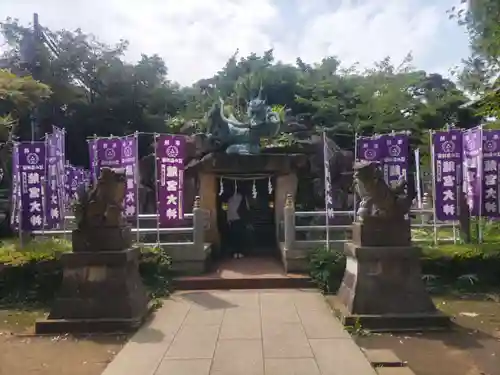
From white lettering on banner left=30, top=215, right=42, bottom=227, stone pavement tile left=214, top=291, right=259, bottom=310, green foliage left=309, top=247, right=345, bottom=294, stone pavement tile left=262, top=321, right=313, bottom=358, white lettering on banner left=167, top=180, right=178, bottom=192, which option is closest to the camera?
stone pavement tile left=262, top=321, right=313, bottom=358

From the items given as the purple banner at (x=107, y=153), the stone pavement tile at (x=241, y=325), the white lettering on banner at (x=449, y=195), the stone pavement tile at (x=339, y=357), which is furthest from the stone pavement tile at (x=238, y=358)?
the white lettering on banner at (x=449, y=195)

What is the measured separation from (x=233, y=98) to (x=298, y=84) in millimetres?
3217

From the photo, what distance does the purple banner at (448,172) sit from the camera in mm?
11375

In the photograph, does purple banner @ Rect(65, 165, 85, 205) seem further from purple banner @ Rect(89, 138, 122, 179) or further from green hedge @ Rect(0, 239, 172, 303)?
green hedge @ Rect(0, 239, 172, 303)

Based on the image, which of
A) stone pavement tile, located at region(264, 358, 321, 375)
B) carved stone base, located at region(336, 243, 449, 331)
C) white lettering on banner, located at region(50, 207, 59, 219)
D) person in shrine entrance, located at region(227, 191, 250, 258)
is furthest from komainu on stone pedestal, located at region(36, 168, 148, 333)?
person in shrine entrance, located at region(227, 191, 250, 258)

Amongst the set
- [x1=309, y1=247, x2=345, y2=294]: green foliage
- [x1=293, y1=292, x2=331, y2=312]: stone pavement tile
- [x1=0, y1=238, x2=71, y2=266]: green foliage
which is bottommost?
[x1=293, y1=292, x2=331, y2=312]: stone pavement tile

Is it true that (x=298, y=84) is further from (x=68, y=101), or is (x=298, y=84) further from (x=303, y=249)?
(x=303, y=249)

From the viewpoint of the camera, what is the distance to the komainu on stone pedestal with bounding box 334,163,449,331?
7180 millimetres

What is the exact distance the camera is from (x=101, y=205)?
25.0 feet

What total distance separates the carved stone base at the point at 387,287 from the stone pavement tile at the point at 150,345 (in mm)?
2497

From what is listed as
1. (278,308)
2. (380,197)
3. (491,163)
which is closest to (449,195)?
(491,163)

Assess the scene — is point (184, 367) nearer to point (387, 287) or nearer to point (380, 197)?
point (387, 287)

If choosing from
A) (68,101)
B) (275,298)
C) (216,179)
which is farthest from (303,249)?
(68,101)

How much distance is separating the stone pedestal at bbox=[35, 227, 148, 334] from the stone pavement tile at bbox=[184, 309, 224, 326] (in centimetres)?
74
